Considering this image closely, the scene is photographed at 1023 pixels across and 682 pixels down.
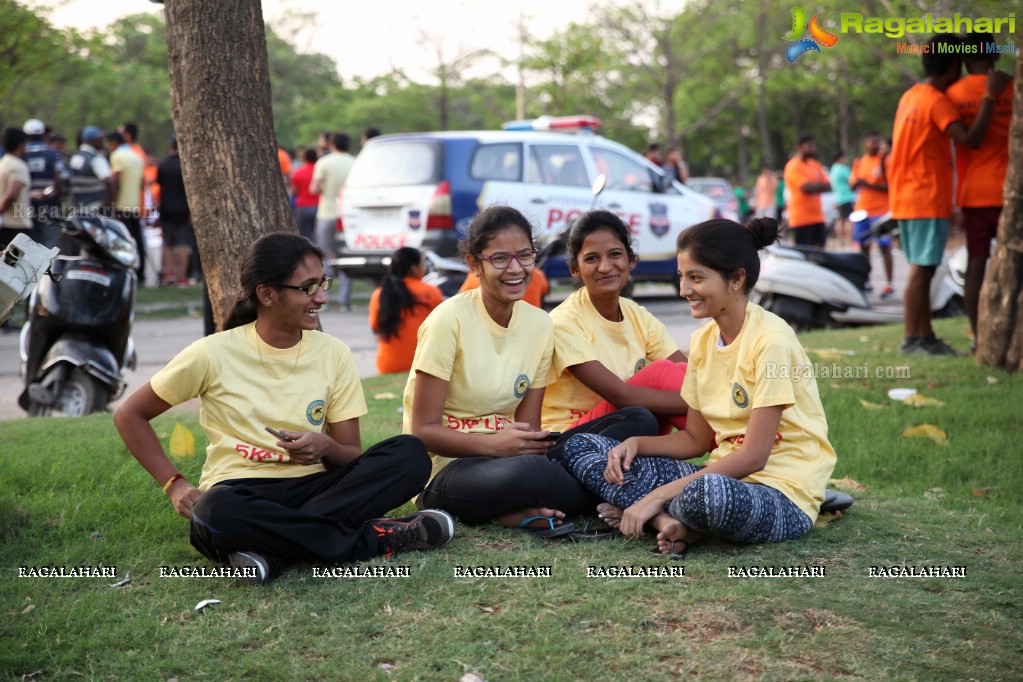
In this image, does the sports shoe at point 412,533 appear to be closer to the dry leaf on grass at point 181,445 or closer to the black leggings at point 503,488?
the black leggings at point 503,488

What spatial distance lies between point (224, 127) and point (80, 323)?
7.24ft

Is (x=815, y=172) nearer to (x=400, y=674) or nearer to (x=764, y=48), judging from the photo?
(x=400, y=674)

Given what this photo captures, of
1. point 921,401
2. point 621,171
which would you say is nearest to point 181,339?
point 621,171

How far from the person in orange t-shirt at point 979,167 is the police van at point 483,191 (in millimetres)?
5061

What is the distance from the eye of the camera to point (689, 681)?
2609 millimetres

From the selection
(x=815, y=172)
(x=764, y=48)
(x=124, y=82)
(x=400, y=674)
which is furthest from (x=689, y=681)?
(x=124, y=82)

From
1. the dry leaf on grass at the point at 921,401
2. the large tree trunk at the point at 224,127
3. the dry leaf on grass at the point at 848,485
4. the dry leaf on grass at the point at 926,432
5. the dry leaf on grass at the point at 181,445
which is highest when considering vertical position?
the large tree trunk at the point at 224,127

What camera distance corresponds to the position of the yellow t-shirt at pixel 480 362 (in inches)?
154

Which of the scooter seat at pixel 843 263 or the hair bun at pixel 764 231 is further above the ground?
the hair bun at pixel 764 231

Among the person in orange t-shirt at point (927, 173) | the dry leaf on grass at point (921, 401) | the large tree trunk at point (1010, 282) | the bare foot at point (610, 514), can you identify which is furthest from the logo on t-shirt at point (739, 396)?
the person in orange t-shirt at point (927, 173)

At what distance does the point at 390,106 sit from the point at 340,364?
31595 millimetres

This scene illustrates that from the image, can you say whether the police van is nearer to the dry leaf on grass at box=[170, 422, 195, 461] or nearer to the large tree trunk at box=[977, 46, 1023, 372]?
the large tree trunk at box=[977, 46, 1023, 372]

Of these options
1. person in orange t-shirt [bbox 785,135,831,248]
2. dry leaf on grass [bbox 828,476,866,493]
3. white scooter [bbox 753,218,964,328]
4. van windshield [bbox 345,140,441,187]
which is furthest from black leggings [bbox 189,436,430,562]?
person in orange t-shirt [bbox 785,135,831,248]

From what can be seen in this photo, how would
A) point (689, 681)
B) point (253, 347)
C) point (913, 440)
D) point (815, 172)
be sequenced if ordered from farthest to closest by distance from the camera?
point (815, 172) < point (913, 440) < point (253, 347) < point (689, 681)
